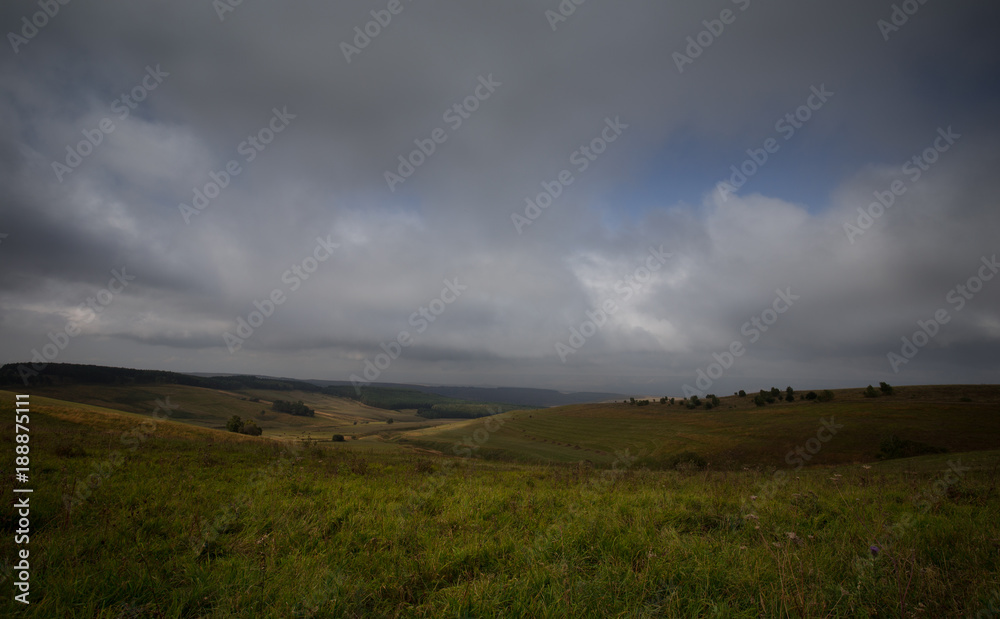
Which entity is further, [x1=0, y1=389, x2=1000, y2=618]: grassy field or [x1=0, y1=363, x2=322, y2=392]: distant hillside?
[x1=0, y1=363, x2=322, y2=392]: distant hillside

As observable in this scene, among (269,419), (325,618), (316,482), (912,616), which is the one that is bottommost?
(269,419)

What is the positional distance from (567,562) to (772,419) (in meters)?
77.1

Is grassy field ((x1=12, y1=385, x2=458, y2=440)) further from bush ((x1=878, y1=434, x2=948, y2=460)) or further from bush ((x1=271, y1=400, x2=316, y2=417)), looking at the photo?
bush ((x1=878, y1=434, x2=948, y2=460))

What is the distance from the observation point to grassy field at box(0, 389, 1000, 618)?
3.60m

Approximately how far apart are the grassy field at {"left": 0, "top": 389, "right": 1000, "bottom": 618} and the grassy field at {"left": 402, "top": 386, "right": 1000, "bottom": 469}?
27957 mm

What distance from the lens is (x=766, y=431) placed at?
57219 mm

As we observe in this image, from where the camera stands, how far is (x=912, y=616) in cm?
316

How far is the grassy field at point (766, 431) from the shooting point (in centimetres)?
4456

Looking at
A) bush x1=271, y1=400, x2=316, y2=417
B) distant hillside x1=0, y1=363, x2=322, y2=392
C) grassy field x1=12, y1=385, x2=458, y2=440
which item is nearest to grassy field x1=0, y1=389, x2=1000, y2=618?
grassy field x1=12, y1=385, x2=458, y2=440

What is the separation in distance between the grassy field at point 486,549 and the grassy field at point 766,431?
27957mm

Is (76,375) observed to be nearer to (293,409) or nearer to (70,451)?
(293,409)

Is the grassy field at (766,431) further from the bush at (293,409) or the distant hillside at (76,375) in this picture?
the distant hillside at (76,375)

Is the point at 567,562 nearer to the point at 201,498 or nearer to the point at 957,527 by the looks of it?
the point at 957,527

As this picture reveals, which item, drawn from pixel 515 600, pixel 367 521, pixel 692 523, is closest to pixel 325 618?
pixel 515 600
